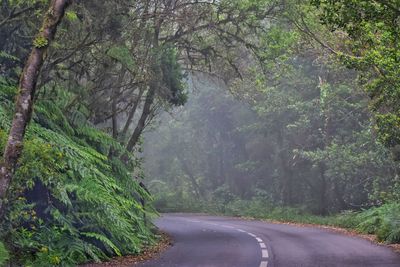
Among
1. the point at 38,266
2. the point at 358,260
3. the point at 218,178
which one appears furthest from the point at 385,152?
the point at 218,178

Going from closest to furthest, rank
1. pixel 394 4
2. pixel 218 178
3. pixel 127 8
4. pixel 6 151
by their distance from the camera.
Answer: pixel 6 151
pixel 394 4
pixel 127 8
pixel 218 178

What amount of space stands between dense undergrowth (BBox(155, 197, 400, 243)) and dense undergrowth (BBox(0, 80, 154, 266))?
8.10m

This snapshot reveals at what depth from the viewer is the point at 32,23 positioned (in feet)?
42.0

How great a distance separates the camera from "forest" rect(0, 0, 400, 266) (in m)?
10.2

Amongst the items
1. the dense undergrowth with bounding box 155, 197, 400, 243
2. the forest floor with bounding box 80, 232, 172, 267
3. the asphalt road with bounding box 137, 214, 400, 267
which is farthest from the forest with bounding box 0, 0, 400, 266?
the asphalt road with bounding box 137, 214, 400, 267

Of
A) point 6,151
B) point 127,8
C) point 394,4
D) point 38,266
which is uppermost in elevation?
point 127,8

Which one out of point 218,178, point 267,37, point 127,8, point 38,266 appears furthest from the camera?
point 218,178

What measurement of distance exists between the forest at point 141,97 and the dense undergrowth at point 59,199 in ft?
0.12

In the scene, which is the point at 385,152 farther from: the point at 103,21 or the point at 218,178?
the point at 218,178

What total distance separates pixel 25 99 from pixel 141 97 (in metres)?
12.5

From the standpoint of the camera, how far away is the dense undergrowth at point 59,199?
30.7 feet

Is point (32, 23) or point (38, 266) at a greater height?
point (32, 23)

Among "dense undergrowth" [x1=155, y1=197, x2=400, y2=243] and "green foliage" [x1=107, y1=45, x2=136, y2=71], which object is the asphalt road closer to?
"dense undergrowth" [x1=155, y1=197, x2=400, y2=243]

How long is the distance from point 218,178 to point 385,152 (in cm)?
3325
